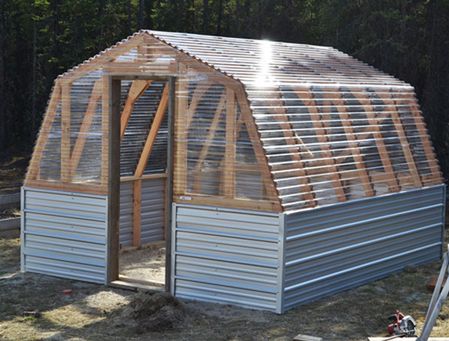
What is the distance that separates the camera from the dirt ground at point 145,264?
1262cm

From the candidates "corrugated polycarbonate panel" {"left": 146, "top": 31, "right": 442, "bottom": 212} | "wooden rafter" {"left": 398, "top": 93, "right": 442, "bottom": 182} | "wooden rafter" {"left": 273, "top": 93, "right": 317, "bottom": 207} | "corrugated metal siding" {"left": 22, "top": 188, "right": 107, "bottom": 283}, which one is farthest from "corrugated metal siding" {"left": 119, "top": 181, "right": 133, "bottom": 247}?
"wooden rafter" {"left": 398, "top": 93, "right": 442, "bottom": 182}

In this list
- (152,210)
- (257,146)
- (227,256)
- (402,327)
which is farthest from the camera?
(152,210)

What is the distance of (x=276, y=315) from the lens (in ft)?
34.1

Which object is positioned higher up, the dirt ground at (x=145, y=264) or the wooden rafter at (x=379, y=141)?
the wooden rafter at (x=379, y=141)

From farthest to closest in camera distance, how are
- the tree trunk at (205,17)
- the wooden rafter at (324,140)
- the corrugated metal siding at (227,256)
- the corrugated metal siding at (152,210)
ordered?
the tree trunk at (205,17)
the corrugated metal siding at (152,210)
the wooden rafter at (324,140)
the corrugated metal siding at (227,256)

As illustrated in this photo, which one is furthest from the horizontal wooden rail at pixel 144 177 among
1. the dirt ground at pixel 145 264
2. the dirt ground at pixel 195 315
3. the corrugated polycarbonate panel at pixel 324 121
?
the corrugated polycarbonate panel at pixel 324 121

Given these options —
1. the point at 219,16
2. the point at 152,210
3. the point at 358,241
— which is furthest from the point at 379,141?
the point at 219,16

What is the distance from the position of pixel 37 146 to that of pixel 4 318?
3104 mm

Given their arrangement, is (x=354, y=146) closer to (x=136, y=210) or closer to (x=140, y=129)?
(x=140, y=129)

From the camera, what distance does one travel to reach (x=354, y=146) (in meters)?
12.3

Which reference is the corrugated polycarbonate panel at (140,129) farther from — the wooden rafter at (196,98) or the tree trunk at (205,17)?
the tree trunk at (205,17)

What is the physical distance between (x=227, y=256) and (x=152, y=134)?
449 cm

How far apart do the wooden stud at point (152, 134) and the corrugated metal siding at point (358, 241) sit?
14.3 feet

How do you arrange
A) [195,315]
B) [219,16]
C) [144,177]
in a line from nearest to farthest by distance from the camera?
[195,315] < [144,177] < [219,16]
